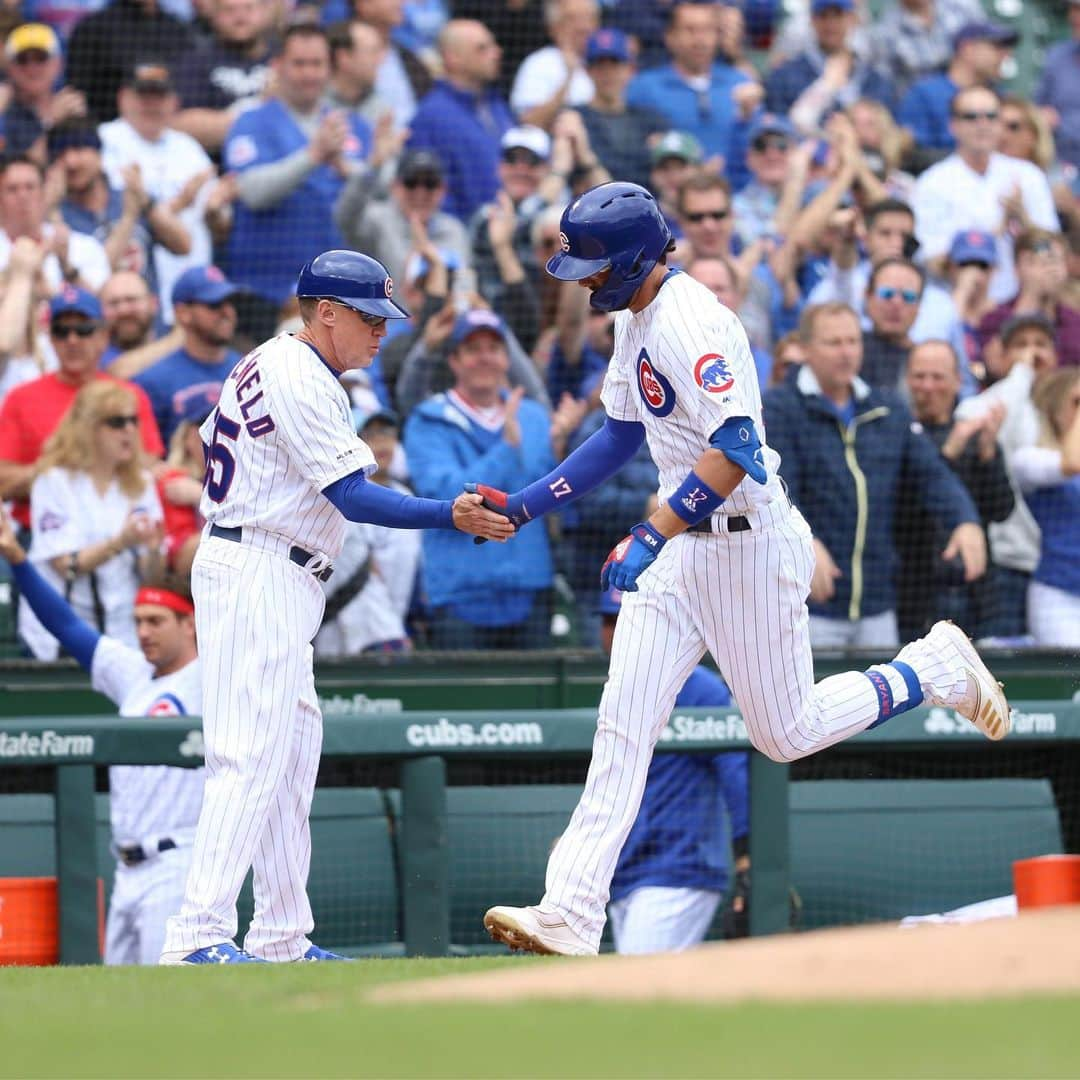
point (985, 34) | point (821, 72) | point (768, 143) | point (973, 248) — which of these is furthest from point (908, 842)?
point (985, 34)

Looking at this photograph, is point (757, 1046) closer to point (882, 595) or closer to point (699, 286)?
point (699, 286)

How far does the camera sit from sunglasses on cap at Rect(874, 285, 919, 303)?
9336 mm

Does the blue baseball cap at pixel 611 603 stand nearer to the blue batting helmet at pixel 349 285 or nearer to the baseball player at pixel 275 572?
the baseball player at pixel 275 572

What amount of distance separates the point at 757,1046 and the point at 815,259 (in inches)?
288

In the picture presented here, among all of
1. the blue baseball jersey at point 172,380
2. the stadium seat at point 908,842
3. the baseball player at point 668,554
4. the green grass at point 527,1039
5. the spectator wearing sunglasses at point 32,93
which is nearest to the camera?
the green grass at point 527,1039

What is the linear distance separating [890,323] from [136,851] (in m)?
4.31

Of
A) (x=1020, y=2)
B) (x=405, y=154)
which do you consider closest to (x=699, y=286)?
(x=405, y=154)

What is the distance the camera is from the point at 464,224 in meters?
10.1

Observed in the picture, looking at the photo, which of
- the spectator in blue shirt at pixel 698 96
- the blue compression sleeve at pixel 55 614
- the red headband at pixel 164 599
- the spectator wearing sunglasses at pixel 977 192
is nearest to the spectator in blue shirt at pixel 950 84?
the spectator wearing sunglasses at pixel 977 192

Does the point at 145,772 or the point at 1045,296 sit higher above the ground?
the point at 1045,296

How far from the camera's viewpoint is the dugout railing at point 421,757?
261 inches

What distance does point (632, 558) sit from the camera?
200 inches

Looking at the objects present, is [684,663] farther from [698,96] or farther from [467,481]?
[698,96]

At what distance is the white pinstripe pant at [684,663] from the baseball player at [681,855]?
60.9 inches
